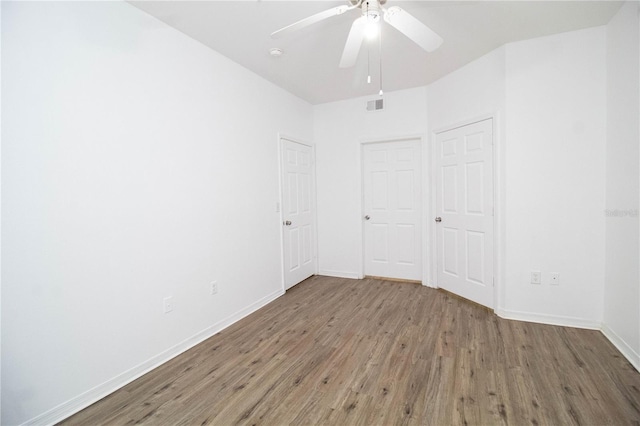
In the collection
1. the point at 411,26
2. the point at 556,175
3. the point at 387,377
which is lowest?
the point at 387,377

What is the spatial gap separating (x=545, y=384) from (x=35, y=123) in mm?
3410

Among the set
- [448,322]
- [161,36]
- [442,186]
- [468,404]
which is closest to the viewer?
[468,404]

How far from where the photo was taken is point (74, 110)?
5.94 feet

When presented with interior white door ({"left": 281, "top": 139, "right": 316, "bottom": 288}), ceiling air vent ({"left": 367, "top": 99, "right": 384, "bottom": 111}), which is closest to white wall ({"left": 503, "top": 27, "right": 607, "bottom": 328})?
ceiling air vent ({"left": 367, "top": 99, "right": 384, "bottom": 111})

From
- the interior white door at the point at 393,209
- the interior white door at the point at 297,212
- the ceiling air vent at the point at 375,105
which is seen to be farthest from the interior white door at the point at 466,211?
the interior white door at the point at 297,212

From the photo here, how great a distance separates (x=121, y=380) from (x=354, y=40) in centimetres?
275

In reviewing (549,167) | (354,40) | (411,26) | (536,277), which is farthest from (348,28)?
(536,277)

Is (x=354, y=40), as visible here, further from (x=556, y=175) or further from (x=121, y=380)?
(x=121, y=380)

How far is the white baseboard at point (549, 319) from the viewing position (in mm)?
2705

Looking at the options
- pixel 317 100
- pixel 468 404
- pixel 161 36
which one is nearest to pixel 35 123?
pixel 161 36

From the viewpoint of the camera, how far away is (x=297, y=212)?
4207 mm

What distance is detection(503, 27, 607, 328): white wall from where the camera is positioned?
2.64 meters

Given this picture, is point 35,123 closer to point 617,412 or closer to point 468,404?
point 468,404

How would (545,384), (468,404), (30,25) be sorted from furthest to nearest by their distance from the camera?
(545,384) → (468,404) → (30,25)
